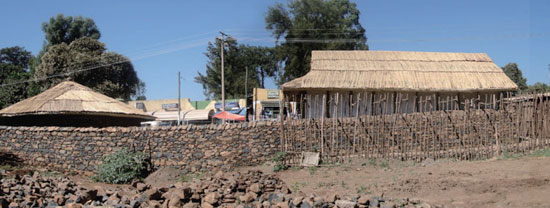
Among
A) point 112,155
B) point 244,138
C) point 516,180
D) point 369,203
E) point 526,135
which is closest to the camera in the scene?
point 369,203

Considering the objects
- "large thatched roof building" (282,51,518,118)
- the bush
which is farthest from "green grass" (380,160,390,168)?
the bush

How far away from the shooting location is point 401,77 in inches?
640

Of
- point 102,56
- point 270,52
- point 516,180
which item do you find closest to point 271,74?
point 270,52

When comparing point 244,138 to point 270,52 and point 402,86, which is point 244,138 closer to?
point 402,86

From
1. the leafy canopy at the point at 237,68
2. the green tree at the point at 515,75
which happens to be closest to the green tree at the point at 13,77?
the leafy canopy at the point at 237,68

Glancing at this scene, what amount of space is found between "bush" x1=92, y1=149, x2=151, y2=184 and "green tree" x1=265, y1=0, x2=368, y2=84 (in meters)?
20.9

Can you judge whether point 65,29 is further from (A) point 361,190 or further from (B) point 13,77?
(A) point 361,190

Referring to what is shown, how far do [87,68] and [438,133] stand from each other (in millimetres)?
29327

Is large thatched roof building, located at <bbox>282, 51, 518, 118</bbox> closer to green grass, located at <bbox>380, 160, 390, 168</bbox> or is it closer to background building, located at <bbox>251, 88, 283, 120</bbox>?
green grass, located at <bbox>380, 160, 390, 168</bbox>

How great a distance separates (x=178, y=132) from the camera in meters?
13.9

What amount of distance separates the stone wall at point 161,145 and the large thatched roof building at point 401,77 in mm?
2762

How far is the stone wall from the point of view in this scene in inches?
→ 521

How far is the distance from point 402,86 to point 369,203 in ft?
26.6

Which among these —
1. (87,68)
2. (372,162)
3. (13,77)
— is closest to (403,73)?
(372,162)
